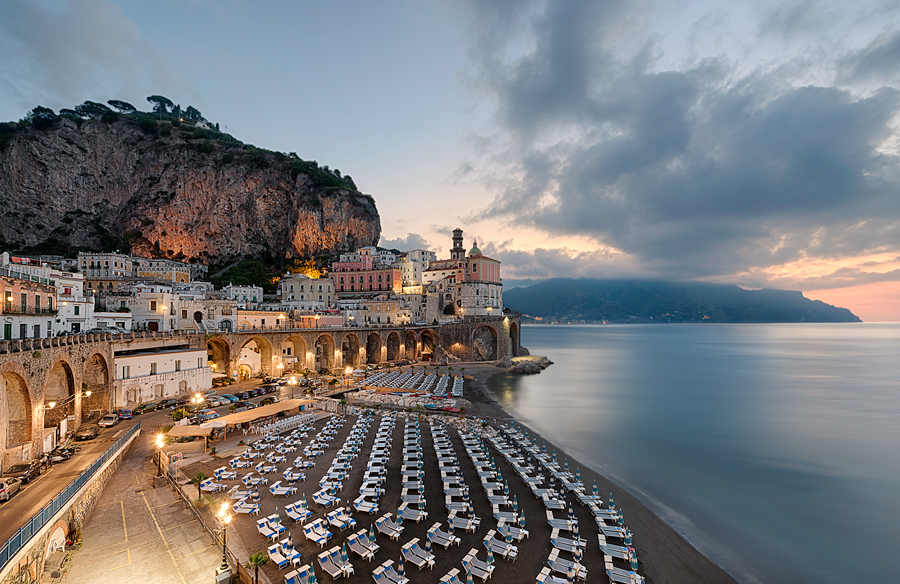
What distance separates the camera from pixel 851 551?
63.4ft

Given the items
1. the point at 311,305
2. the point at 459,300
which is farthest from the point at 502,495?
the point at 459,300

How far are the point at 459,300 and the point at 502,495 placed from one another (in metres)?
69.8

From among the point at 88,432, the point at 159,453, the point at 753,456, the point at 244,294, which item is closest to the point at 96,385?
the point at 88,432

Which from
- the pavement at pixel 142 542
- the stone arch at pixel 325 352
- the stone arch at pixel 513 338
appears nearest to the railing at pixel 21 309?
the pavement at pixel 142 542

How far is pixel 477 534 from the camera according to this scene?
15.8 meters

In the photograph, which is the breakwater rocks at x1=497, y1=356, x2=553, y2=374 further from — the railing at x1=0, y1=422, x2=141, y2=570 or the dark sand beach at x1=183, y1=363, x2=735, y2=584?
the railing at x1=0, y1=422, x2=141, y2=570

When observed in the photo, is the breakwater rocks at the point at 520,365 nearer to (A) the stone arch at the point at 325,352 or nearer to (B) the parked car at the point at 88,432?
(A) the stone arch at the point at 325,352

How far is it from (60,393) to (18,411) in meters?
7.03

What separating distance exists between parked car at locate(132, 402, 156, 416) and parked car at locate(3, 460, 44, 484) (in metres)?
13.6

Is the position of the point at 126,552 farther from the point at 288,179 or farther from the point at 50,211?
the point at 50,211

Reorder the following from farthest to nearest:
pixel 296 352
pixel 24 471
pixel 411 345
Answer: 1. pixel 411 345
2. pixel 296 352
3. pixel 24 471

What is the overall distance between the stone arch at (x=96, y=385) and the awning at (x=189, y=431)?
38.9 ft

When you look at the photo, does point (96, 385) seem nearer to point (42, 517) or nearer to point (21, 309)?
point (21, 309)

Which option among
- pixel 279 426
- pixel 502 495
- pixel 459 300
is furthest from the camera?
pixel 459 300
